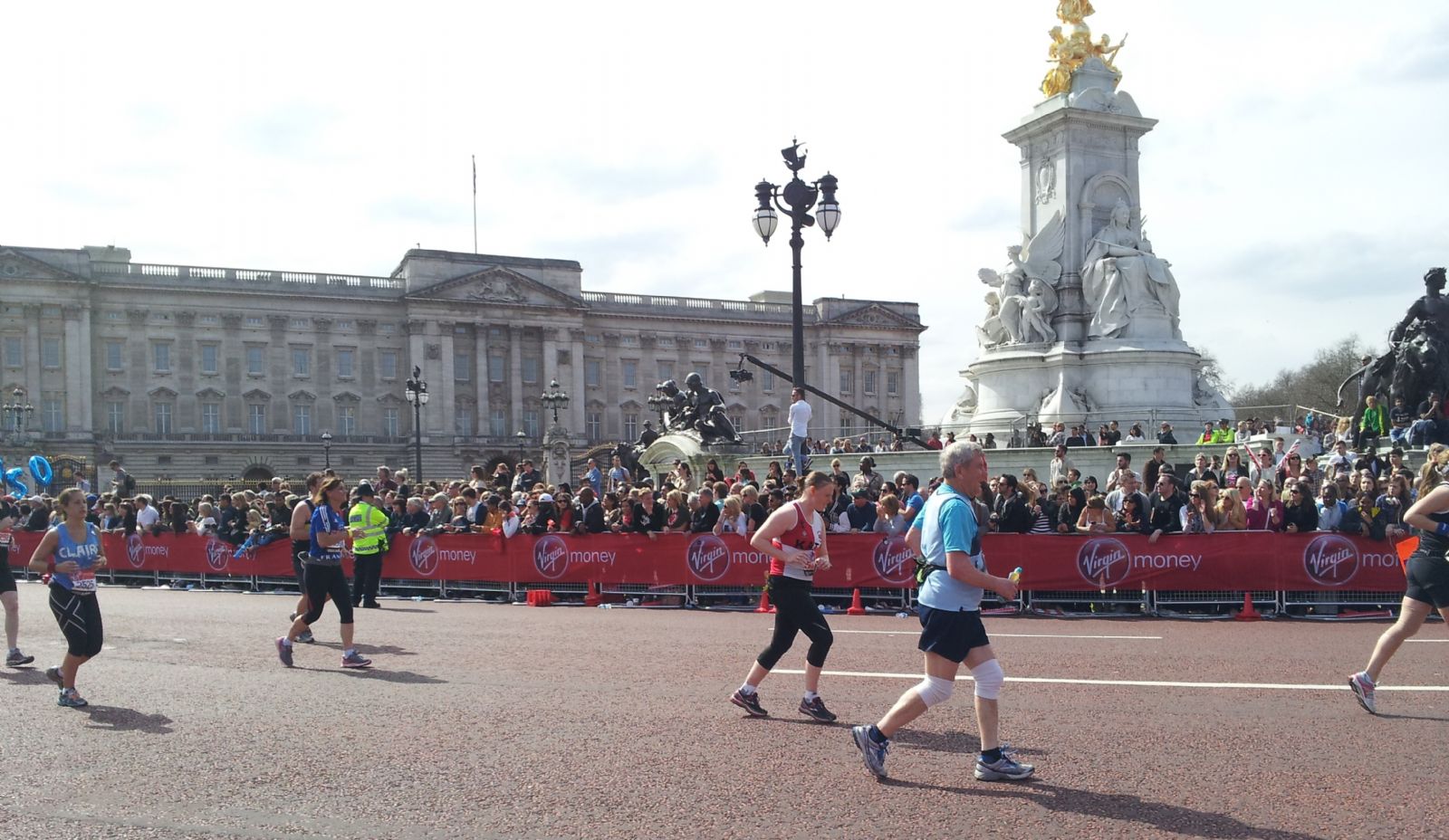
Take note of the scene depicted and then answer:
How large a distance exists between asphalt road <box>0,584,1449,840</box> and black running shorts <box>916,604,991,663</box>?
2.38ft

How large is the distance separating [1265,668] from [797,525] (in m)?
4.48

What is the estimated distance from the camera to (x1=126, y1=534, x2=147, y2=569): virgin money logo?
77.4 ft

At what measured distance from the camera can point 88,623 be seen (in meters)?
9.76

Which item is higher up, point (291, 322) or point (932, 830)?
point (291, 322)

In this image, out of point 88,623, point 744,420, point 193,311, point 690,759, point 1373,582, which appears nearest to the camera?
point 690,759

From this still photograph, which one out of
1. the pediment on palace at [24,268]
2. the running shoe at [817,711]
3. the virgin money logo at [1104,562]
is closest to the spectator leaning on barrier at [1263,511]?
the virgin money logo at [1104,562]

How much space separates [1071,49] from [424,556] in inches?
767

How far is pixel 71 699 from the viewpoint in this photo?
938cm

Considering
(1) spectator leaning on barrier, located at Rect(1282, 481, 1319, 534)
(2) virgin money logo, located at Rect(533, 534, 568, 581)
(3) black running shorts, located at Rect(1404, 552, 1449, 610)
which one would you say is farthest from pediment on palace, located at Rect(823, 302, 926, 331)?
(3) black running shorts, located at Rect(1404, 552, 1449, 610)

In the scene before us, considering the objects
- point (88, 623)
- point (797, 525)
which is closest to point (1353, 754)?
point (797, 525)

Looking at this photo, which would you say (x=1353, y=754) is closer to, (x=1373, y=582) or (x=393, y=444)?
(x=1373, y=582)

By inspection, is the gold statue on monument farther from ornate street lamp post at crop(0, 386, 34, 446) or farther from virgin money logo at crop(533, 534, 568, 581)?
ornate street lamp post at crop(0, 386, 34, 446)

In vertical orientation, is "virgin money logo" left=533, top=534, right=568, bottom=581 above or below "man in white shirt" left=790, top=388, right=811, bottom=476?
below

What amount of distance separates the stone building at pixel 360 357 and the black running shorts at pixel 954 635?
68743mm
